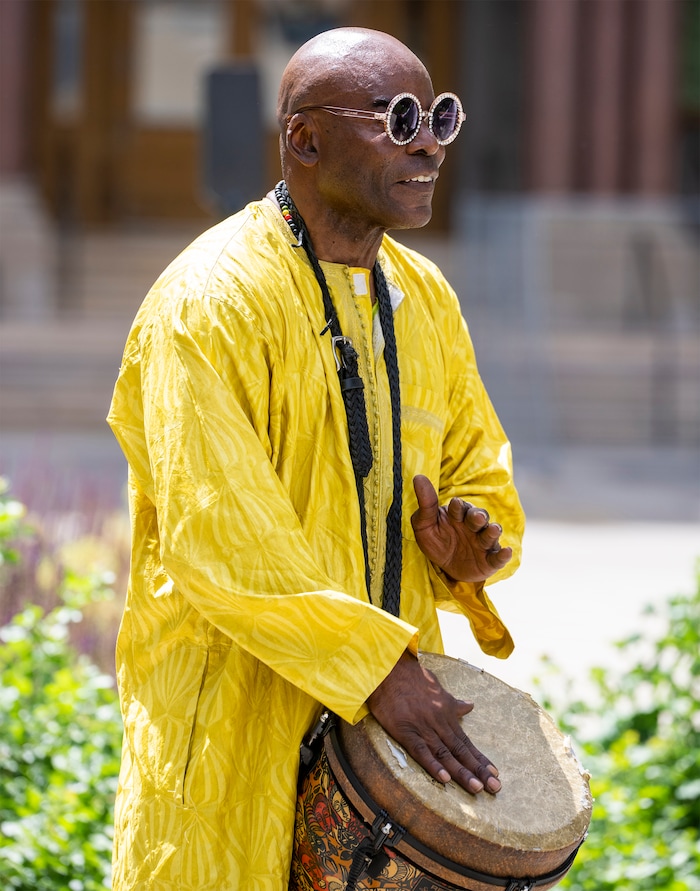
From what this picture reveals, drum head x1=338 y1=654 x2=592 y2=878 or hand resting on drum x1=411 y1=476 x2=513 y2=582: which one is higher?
hand resting on drum x1=411 y1=476 x2=513 y2=582

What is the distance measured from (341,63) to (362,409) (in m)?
0.58

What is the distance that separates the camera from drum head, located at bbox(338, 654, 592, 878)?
6.68 feet

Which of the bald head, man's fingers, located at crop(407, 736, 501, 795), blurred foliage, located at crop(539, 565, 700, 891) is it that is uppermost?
the bald head

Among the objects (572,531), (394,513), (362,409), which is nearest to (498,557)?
(394,513)

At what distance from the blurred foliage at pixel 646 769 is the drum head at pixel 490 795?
1607mm

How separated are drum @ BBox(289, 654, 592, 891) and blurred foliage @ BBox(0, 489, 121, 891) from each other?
1.41 meters

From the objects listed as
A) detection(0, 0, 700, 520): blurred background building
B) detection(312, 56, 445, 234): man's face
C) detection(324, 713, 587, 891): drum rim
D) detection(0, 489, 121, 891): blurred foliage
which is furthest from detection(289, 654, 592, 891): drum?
detection(0, 0, 700, 520): blurred background building

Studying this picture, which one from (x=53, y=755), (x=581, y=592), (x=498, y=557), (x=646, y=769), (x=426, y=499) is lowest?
(x=581, y=592)

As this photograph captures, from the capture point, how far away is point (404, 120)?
2201 millimetres

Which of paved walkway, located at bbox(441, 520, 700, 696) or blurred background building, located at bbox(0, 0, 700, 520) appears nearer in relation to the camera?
paved walkway, located at bbox(441, 520, 700, 696)

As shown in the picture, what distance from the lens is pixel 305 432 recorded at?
7.41ft

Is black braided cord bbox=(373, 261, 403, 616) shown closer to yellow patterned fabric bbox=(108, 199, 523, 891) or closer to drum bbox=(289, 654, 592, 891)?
yellow patterned fabric bbox=(108, 199, 523, 891)

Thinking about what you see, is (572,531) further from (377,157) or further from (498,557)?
(377,157)

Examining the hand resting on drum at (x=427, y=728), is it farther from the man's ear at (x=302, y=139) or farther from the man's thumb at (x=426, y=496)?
the man's ear at (x=302, y=139)
